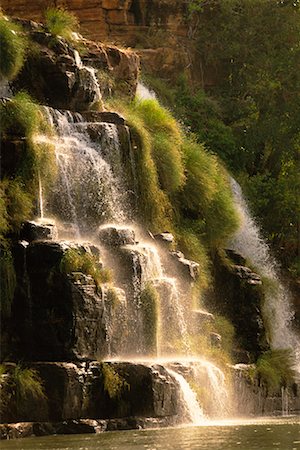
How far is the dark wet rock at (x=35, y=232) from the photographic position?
1880 centimetres

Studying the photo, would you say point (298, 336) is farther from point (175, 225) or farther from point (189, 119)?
point (189, 119)

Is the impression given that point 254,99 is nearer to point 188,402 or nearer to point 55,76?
point 55,76

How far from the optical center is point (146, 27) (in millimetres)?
38031

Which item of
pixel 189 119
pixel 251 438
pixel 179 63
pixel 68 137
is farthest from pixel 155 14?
pixel 251 438

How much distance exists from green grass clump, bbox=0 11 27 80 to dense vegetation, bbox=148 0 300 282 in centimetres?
1124

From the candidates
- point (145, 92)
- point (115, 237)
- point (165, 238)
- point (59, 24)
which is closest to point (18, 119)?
point (115, 237)

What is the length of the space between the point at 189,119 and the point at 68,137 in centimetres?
1344

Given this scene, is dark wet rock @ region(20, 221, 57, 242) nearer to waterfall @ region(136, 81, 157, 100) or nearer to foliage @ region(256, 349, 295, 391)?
foliage @ region(256, 349, 295, 391)

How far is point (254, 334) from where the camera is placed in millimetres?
25516

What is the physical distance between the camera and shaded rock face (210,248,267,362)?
84.2 ft

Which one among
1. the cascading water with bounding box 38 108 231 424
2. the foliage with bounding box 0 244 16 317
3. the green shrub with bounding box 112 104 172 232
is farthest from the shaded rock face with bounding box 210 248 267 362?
the foliage with bounding box 0 244 16 317

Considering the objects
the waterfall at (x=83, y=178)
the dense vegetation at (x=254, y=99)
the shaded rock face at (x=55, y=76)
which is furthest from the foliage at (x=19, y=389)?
the dense vegetation at (x=254, y=99)

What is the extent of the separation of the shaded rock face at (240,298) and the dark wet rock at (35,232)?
7.64 meters

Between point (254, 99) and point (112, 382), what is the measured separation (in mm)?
21216
